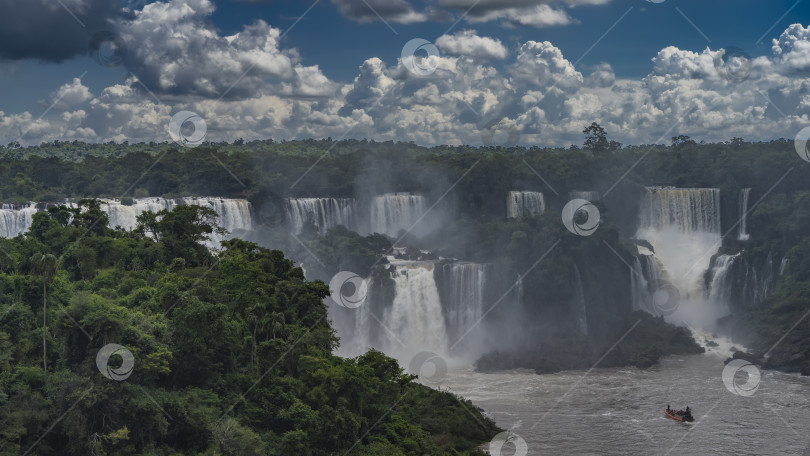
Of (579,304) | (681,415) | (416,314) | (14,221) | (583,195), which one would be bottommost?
(681,415)

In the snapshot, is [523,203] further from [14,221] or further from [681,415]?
[14,221]

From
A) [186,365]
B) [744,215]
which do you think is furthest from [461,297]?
[186,365]

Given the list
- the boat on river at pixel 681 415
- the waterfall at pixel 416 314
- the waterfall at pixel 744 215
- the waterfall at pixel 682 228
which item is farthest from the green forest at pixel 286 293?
the boat on river at pixel 681 415

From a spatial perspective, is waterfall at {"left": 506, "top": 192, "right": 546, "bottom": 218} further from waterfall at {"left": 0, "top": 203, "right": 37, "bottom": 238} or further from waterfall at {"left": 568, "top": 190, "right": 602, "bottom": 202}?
waterfall at {"left": 0, "top": 203, "right": 37, "bottom": 238}

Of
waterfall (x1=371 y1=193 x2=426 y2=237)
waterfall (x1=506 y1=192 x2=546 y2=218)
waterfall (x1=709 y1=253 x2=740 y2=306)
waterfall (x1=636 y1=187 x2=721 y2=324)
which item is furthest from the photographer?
waterfall (x1=506 y1=192 x2=546 y2=218)

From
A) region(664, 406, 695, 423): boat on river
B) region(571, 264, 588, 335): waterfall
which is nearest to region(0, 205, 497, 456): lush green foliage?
region(664, 406, 695, 423): boat on river

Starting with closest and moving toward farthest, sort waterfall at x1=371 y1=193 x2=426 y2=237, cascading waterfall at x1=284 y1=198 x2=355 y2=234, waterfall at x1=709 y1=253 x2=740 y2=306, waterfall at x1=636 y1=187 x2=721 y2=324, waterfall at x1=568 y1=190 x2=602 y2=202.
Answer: waterfall at x1=709 y1=253 x2=740 y2=306
cascading waterfall at x1=284 y1=198 x2=355 y2=234
waterfall at x1=636 y1=187 x2=721 y2=324
waterfall at x1=371 y1=193 x2=426 y2=237
waterfall at x1=568 y1=190 x2=602 y2=202

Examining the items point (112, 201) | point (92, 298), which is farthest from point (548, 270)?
point (92, 298)
